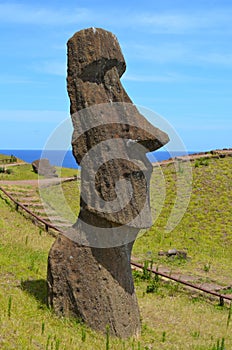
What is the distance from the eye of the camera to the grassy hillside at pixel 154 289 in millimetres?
7719

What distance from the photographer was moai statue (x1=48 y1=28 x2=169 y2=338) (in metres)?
8.14

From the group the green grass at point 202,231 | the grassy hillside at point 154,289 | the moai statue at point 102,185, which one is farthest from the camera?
the green grass at point 202,231

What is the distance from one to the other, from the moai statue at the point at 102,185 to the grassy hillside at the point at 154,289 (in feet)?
1.55

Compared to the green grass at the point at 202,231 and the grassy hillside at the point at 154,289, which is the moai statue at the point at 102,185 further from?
the green grass at the point at 202,231

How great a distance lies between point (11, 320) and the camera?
769 cm

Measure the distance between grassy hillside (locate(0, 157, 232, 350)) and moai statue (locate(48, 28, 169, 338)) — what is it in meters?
0.47

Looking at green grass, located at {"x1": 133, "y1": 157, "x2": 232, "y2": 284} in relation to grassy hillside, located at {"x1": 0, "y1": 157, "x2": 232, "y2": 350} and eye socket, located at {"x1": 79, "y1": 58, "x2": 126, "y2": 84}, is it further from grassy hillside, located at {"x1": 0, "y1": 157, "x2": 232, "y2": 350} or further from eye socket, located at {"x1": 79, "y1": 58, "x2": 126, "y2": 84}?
eye socket, located at {"x1": 79, "y1": 58, "x2": 126, "y2": 84}

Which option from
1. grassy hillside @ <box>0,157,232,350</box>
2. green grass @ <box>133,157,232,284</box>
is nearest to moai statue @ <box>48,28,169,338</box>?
grassy hillside @ <box>0,157,232,350</box>

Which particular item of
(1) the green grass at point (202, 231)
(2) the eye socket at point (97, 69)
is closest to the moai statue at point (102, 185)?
(2) the eye socket at point (97, 69)

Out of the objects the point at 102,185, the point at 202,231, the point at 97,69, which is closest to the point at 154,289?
the point at 102,185

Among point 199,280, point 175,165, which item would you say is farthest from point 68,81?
point 175,165

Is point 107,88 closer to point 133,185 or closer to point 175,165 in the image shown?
point 133,185

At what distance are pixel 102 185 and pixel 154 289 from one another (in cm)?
518

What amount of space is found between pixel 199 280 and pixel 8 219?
639cm
